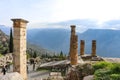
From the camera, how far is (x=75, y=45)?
25297 mm

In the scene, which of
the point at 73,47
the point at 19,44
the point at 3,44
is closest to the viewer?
the point at 19,44

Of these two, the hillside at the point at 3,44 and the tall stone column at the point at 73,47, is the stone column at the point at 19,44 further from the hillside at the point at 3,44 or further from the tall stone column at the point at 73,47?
the hillside at the point at 3,44

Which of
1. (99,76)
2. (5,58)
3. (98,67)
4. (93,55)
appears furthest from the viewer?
(5,58)

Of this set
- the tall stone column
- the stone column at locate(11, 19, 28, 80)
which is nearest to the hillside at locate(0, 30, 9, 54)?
the tall stone column

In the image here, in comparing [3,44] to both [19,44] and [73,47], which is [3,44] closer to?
[73,47]

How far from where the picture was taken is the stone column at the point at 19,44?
47.9ft

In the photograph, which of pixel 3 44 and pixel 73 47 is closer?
pixel 73 47

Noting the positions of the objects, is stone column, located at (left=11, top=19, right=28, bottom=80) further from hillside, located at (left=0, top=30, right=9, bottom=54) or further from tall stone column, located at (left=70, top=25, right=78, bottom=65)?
hillside, located at (left=0, top=30, right=9, bottom=54)

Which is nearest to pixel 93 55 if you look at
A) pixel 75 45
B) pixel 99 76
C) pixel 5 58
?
pixel 75 45

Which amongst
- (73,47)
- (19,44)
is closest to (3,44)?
(73,47)

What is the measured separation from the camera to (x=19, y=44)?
48.1ft

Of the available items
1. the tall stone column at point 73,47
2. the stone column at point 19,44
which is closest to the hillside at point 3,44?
the tall stone column at point 73,47

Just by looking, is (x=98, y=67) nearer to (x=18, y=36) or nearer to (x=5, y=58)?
(x=18, y=36)

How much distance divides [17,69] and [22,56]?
769 millimetres
